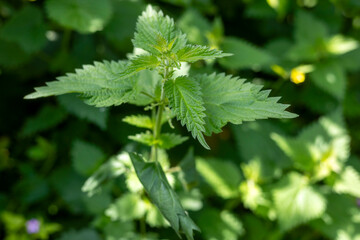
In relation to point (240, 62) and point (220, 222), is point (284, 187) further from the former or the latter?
point (240, 62)

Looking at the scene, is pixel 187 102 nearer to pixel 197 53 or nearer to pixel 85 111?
pixel 197 53

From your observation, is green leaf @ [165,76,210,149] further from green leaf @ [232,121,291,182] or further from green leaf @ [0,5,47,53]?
green leaf @ [0,5,47,53]

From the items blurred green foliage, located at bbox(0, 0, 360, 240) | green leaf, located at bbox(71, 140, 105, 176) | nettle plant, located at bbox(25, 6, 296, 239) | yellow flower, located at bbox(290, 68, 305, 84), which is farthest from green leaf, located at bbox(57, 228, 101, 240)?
yellow flower, located at bbox(290, 68, 305, 84)

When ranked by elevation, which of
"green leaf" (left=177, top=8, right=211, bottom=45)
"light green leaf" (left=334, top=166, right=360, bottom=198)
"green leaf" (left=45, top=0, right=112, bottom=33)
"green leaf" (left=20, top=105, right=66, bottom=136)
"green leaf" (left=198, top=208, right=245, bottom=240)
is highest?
"green leaf" (left=45, top=0, right=112, bottom=33)

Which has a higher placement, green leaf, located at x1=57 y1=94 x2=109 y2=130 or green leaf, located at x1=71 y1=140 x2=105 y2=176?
green leaf, located at x1=57 y1=94 x2=109 y2=130

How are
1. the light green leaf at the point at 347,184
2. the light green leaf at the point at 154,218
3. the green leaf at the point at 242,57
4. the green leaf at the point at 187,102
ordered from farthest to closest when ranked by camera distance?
the green leaf at the point at 242,57 < the light green leaf at the point at 347,184 < the light green leaf at the point at 154,218 < the green leaf at the point at 187,102

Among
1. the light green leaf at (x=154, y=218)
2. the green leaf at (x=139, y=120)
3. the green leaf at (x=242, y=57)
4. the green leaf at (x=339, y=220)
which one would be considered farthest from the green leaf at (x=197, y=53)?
the green leaf at (x=339, y=220)

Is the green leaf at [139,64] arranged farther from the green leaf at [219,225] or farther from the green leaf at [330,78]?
the green leaf at [330,78]
